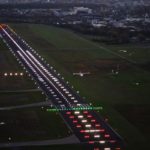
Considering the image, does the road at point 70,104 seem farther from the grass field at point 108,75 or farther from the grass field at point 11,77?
the grass field at point 108,75

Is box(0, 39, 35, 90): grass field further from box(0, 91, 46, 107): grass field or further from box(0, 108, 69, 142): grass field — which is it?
box(0, 108, 69, 142): grass field

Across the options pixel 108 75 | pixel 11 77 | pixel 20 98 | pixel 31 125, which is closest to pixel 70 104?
pixel 20 98

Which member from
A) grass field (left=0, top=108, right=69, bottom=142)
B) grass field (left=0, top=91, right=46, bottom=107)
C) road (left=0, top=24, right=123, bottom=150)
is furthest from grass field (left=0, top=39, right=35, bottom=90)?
grass field (left=0, top=108, right=69, bottom=142)

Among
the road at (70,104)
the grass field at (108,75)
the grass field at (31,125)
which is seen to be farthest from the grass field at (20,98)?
the grass field at (108,75)

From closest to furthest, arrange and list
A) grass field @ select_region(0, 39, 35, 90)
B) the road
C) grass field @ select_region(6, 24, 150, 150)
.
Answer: the road
grass field @ select_region(6, 24, 150, 150)
grass field @ select_region(0, 39, 35, 90)

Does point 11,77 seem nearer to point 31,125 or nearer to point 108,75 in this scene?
point 108,75

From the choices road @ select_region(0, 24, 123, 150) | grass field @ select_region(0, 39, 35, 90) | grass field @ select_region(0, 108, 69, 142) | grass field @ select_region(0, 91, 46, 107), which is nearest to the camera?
road @ select_region(0, 24, 123, 150)
